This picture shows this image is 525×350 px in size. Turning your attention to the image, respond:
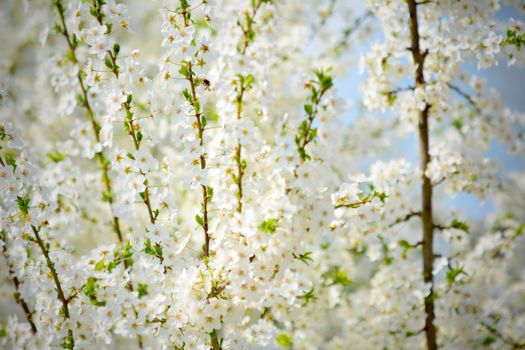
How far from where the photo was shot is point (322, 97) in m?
2.06

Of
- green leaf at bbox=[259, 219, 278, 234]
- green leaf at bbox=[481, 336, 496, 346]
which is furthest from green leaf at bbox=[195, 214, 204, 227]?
green leaf at bbox=[481, 336, 496, 346]

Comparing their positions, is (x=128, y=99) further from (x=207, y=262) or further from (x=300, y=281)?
(x=300, y=281)

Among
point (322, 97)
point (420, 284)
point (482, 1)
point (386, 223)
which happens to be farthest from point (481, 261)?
point (322, 97)

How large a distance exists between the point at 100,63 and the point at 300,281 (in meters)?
1.72

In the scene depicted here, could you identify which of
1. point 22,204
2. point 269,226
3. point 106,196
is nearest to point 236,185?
point 269,226

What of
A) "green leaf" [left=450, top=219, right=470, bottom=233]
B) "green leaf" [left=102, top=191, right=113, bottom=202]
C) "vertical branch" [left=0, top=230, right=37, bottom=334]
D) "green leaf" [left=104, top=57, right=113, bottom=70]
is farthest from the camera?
"green leaf" [left=450, top=219, right=470, bottom=233]

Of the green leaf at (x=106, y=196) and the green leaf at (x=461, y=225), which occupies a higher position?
the green leaf at (x=106, y=196)

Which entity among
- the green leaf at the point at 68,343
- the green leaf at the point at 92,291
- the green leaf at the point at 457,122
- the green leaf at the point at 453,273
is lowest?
the green leaf at the point at 68,343

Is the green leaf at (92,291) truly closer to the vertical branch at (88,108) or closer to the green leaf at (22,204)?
the green leaf at (22,204)

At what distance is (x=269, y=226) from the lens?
1751 millimetres

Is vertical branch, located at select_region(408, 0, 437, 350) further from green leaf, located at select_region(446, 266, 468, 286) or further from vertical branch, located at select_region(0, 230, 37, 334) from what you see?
vertical branch, located at select_region(0, 230, 37, 334)

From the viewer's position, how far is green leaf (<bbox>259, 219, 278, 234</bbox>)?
1749mm

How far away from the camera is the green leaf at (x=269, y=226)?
1749 millimetres

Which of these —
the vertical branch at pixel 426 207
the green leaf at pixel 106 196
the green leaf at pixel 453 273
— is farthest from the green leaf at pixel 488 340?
the green leaf at pixel 106 196
